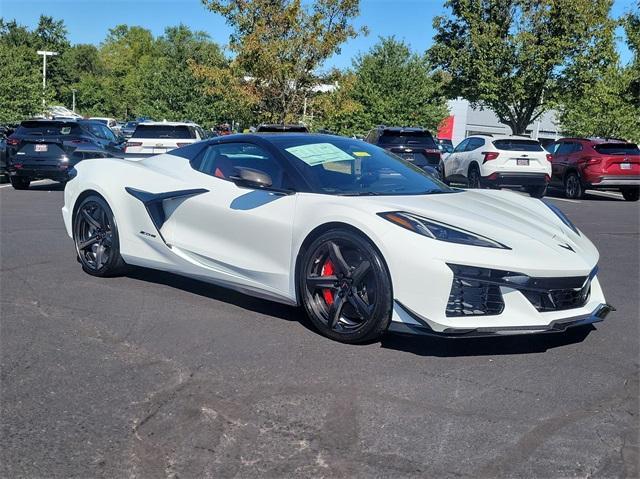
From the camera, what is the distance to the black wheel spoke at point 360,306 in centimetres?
433

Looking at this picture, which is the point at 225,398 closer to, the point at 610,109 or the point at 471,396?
the point at 471,396

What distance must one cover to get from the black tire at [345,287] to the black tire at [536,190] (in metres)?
A: 13.8

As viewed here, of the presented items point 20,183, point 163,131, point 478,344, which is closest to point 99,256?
point 478,344

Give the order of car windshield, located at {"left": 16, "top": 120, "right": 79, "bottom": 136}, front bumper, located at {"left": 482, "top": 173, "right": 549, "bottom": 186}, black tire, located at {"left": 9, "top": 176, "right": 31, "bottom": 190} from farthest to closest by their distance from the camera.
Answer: front bumper, located at {"left": 482, "top": 173, "right": 549, "bottom": 186} → car windshield, located at {"left": 16, "top": 120, "right": 79, "bottom": 136} → black tire, located at {"left": 9, "top": 176, "right": 31, "bottom": 190}

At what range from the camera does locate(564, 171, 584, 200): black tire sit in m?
17.6

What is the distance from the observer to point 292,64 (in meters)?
23.5

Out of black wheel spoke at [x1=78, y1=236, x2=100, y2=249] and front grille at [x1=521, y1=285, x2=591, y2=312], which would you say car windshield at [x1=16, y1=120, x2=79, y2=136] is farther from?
front grille at [x1=521, y1=285, x2=591, y2=312]

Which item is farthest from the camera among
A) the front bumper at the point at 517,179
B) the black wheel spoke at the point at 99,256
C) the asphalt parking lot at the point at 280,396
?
the front bumper at the point at 517,179

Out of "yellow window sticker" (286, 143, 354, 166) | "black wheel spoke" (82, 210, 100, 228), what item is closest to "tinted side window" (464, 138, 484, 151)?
"yellow window sticker" (286, 143, 354, 166)

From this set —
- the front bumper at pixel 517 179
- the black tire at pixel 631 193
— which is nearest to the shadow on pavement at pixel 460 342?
the front bumper at pixel 517 179

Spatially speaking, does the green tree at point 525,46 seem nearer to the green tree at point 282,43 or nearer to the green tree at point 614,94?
the green tree at point 614,94

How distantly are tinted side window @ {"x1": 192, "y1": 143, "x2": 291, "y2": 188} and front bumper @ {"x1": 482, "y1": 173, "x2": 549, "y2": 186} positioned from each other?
1228 centimetres

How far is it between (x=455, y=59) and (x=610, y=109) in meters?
10.3

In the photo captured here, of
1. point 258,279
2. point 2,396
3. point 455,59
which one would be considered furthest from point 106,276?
point 455,59
